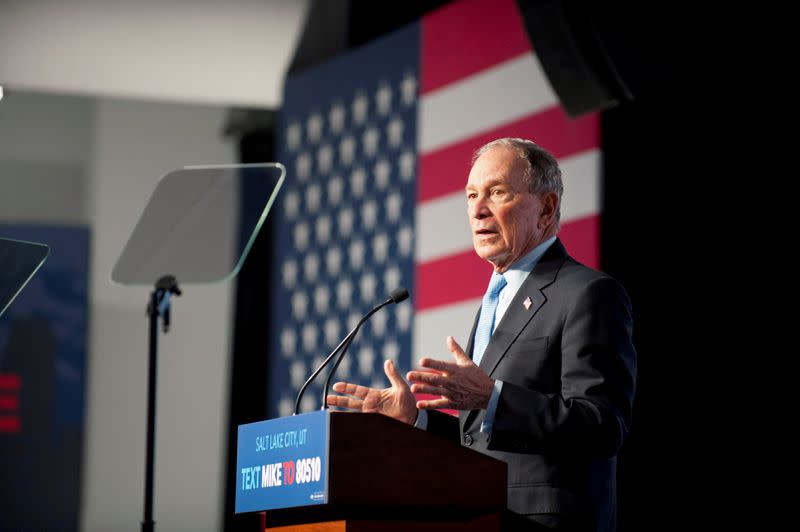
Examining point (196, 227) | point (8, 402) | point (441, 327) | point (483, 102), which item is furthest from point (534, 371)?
point (8, 402)

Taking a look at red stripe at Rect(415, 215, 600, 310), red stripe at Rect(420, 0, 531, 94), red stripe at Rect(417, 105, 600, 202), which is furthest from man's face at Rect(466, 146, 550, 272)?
red stripe at Rect(420, 0, 531, 94)

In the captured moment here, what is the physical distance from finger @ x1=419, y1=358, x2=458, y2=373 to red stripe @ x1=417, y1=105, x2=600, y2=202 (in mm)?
1923

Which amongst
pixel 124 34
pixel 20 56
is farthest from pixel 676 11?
pixel 20 56

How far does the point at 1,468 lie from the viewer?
5.45 metres

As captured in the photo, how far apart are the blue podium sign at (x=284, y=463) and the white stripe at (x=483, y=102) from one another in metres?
2.39

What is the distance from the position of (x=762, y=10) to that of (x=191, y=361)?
12.2 ft

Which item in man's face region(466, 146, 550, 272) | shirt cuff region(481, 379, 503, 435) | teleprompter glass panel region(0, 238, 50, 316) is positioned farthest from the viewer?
teleprompter glass panel region(0, 238, 50, 316)

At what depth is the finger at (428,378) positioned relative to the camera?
159cm

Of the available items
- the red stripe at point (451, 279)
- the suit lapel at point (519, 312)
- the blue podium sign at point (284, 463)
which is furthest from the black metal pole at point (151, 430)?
the red stripe at point (451, 279)

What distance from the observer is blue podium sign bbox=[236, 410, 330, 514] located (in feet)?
5.13

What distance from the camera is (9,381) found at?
551 centimetres

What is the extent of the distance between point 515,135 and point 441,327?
83 cm

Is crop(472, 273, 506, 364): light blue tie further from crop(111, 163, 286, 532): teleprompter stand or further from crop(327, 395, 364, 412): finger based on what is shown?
crop(111, 163, 286, 532): teleprompter stand

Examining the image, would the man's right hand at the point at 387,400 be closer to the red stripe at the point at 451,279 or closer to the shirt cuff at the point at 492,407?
Result: the shirt cuff at the point at 492,407
